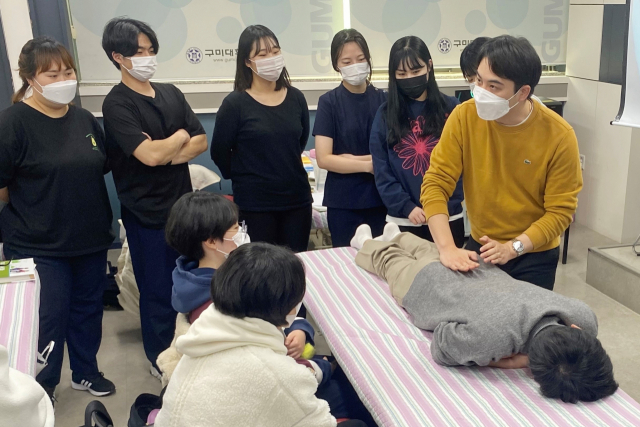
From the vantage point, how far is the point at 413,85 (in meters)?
2.29

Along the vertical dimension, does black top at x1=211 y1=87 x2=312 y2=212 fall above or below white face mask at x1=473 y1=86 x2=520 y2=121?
below

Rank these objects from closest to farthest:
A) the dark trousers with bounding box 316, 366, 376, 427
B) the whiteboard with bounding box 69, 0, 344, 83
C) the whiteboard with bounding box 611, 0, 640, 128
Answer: the dark trousers with bounding box 316, 366, 376, 427 → the whiteboard with bounding box 611, 0, 640, 128 → the whiteboard with bounding box 69, 0, 344, 83

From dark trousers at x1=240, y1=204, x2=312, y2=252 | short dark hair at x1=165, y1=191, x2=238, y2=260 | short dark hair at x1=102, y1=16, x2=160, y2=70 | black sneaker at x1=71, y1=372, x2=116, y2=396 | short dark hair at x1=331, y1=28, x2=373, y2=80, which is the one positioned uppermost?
short dark hair at x1=102, y1=16, x2=160, y2=70

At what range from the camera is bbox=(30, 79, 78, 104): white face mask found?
6.88 feet

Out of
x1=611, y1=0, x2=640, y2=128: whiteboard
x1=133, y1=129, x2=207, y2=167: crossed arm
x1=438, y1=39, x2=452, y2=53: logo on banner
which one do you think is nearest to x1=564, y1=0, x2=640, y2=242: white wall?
x1=438, y1=39, x2=452, y2=53: logo on banner

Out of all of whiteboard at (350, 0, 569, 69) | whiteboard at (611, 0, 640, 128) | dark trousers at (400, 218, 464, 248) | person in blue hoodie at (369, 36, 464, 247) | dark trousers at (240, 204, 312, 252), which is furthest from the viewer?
whiteboard at (350, 0, 569, 69)

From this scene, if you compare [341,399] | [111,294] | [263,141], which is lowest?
[111,294]

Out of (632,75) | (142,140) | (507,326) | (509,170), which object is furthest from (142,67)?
(632,75)

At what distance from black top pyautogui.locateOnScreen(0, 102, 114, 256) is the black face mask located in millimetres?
1154

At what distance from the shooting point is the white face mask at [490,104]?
1.68 meters

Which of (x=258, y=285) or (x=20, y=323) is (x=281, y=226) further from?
(x=258, y=285)

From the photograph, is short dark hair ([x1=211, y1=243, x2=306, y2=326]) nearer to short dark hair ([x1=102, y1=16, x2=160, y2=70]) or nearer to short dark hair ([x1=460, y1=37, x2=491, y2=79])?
short dark hair ([x1=102, y1=16, x2=160, y2=70])

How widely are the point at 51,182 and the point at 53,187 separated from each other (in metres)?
0.02

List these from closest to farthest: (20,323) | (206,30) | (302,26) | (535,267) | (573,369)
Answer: (573,369) < (20,323) < (535,267) < (206,30) < (302,26)
